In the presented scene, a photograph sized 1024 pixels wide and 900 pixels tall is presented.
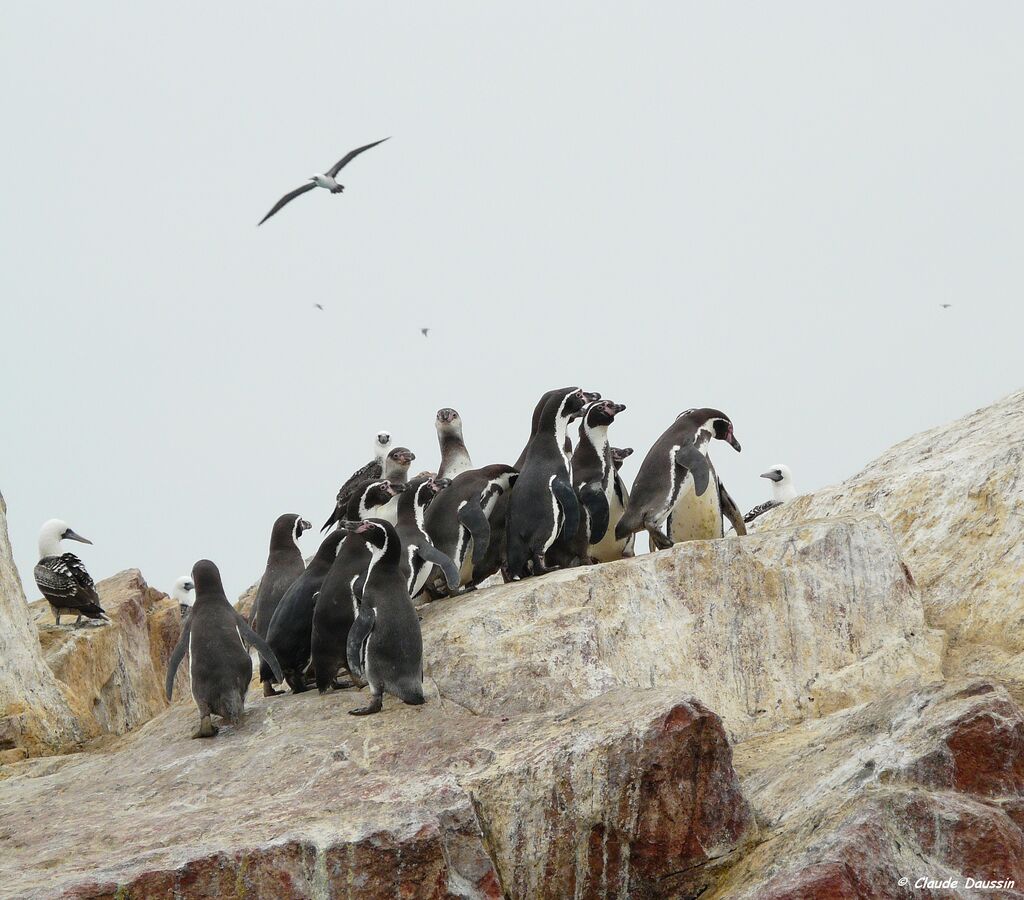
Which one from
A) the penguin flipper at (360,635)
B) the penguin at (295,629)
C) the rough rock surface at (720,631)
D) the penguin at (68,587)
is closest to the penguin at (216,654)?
the penguin at (295,629)

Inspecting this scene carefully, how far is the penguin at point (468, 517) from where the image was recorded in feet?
37.0

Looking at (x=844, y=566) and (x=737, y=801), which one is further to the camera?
(x=844, y=566)

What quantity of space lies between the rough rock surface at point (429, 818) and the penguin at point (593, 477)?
350cm

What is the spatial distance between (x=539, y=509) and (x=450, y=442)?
10.5 feet

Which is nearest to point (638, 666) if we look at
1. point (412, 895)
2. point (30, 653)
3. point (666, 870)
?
point (666, 870)

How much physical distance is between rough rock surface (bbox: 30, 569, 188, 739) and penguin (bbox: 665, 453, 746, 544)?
5597mm

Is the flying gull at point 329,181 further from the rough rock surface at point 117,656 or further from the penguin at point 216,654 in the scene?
the penguin at point 216,654

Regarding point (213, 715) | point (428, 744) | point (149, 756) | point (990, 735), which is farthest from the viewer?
point (213, 715)

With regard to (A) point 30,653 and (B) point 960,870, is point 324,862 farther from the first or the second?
(A) point 30,653

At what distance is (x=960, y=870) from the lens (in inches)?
265

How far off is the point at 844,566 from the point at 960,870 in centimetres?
347

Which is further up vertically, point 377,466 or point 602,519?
point 377,466

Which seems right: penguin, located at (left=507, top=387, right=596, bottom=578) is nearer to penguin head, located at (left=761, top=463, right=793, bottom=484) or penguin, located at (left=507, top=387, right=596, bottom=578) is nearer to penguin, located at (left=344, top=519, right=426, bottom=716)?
penguin, located at (left=344, top=519, right=426, bottom=716)

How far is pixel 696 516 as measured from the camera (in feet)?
40.7
